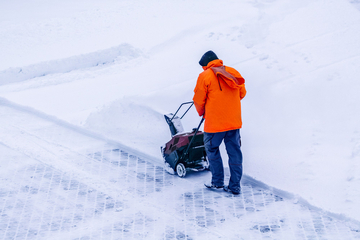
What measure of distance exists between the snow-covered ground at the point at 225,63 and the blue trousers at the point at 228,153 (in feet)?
1.46

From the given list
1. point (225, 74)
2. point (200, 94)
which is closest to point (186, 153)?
point (200, 94)

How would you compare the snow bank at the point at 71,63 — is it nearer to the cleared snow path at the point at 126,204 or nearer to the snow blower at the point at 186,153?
the cleared snow path at the point at 126,204

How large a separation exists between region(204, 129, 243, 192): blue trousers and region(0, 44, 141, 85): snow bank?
6.18 meters

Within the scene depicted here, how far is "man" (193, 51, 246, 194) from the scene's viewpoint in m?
4.08

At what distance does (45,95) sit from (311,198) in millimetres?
5966

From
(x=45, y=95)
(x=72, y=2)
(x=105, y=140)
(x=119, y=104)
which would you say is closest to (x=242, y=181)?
(x=105, y=140)

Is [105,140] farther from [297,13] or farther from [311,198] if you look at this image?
[297,13]

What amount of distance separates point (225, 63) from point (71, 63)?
4.36m

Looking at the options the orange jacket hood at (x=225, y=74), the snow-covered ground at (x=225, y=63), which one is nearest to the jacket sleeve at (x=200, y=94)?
the orange jacket hood at (x=225, y=74)

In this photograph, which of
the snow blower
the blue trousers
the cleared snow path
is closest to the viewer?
the cleared snow path

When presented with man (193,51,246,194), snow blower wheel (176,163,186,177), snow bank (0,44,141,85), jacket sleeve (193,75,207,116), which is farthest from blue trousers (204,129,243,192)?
snow bank (0,44,141,85)

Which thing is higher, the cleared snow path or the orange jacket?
the orange jacket

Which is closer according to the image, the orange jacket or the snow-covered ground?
the orange jacket

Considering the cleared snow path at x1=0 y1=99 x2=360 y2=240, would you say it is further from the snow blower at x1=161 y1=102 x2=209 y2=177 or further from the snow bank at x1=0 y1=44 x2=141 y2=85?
the snow bank at x1=0 y1=44 x2=141 y2=85
